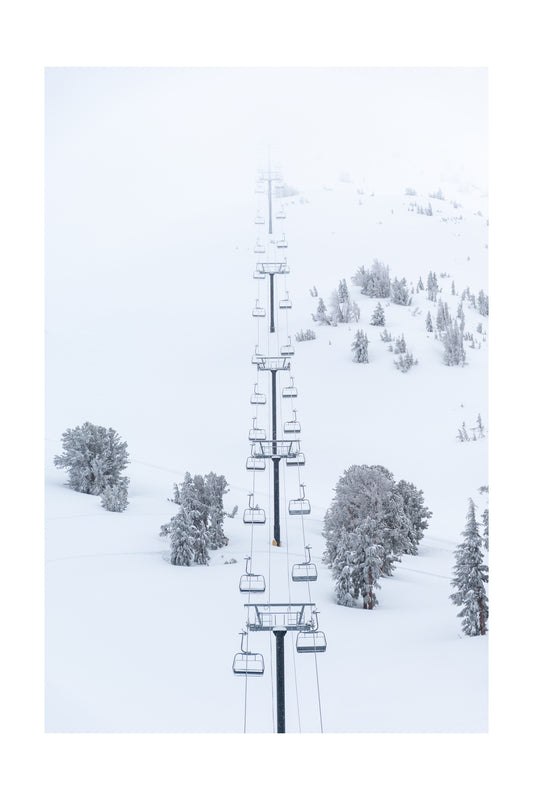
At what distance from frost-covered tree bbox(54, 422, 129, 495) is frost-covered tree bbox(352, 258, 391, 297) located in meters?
14.3

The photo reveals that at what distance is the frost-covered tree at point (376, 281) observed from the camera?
2892 cm

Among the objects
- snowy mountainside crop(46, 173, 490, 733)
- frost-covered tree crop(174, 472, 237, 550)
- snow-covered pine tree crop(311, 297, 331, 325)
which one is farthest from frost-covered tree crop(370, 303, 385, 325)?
frost-covered tree crop(174, 472, 237, 550)

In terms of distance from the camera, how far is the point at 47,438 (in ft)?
70.0

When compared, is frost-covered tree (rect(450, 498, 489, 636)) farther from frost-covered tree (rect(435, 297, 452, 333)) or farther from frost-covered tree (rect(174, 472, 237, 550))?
frost-covered tree (rect(435, 297, 452, 333))

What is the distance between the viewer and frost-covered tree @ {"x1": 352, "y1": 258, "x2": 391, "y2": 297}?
28.9 meters

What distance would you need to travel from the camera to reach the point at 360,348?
24141mm

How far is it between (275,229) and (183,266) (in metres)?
4.36

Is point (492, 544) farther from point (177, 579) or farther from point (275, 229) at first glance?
point (275, 229)

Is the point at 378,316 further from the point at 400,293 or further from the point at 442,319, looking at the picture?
the point at 400,293

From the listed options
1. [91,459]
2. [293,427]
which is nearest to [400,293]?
[293,427]

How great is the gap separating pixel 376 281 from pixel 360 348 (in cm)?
554

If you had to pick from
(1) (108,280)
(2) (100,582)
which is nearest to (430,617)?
(2) (100,582)

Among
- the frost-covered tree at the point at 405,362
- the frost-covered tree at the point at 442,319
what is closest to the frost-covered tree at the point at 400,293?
the frost-covered tree at the point at 442,319

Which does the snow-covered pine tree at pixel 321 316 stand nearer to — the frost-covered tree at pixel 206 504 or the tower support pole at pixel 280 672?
the frost-covered tree at pixel 206 504
